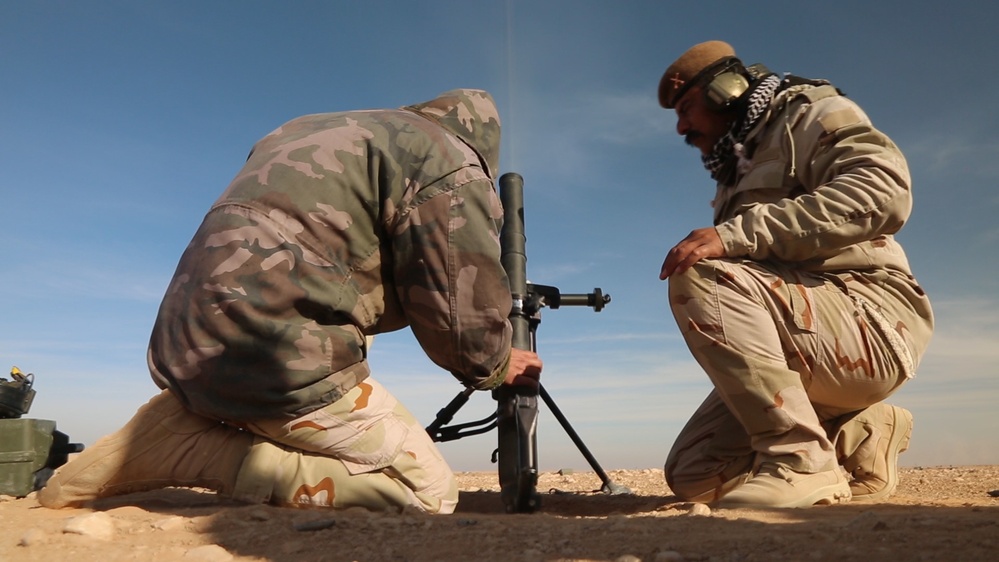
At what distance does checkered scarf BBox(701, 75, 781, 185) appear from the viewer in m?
3.62

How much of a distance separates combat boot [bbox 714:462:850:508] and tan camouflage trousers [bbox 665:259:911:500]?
0.14 feet

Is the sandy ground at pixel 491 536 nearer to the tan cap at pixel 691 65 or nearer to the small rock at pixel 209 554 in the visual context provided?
the small rock at pixel 209 554

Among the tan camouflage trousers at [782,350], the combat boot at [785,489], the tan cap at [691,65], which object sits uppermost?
the tan cap at [691,65]

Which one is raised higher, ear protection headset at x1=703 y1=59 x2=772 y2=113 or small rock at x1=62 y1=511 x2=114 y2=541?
ear protection headset at x1=703 y1=59 x2=772 y2=113

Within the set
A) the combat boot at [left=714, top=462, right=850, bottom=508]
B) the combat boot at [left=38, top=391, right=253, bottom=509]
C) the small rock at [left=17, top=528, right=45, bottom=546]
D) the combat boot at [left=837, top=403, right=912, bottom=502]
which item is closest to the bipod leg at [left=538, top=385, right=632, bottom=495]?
the combat boot at [left=837, top=403, right=912, bottom=502]

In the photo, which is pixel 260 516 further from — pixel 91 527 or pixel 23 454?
pixel 23 454

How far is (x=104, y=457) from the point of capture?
2928 mm

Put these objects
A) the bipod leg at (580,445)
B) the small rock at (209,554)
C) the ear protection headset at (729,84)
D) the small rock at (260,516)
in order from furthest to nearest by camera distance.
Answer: the bipod leg at (580,445)
the ear protection headset at (729,84)
the small rock at (260,516)
the small rock at (209,554)

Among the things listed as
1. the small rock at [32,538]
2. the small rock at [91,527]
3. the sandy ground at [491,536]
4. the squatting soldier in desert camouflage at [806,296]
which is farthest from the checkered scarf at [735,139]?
the small rock at [32,538]

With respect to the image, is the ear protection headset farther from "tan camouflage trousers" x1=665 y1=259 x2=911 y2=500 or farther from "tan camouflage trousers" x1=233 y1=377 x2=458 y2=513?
"tan camouflage trousers" x1=233 y1=377 x2=458 y2=513

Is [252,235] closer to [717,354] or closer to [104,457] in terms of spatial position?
[104,457]

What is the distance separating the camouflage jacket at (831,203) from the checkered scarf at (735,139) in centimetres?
5

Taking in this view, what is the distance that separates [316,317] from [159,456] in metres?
0.90

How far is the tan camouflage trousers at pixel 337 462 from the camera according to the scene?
2801mm
